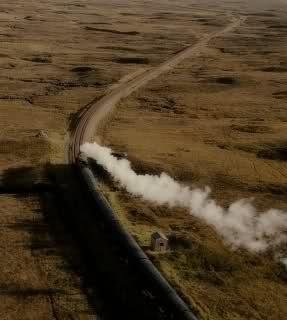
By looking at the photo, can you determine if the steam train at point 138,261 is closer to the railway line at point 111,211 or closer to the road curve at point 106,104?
the railway line at point 111,211

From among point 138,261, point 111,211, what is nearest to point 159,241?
point 138,261

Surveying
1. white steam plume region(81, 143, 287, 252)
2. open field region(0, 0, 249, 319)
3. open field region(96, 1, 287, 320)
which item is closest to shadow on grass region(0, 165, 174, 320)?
open field region(0, 0, 249, 319)

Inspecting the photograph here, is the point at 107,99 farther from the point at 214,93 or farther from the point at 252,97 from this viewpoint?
the point at 252,97

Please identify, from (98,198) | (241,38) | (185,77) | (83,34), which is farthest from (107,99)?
(241,38)

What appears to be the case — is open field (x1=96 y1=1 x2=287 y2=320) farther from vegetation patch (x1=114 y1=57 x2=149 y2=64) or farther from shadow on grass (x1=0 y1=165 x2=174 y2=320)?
vegetation patch (x1=114 y1=57 x2=149 y2=64)

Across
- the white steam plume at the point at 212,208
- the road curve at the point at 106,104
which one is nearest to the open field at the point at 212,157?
the white steam plume at the point at 212,208

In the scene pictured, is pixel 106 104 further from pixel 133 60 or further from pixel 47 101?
pixel 133 60
